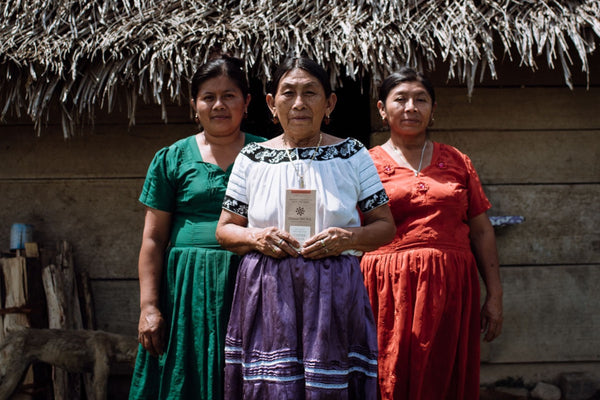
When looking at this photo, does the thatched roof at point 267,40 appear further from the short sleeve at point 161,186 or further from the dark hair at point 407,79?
the short sleeve at point 161,186

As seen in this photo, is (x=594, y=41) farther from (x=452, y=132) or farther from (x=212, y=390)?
(x=212, y=390)

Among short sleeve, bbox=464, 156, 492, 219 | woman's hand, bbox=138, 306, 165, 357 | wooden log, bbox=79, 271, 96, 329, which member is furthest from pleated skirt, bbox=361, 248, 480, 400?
wooden log, bbox=79, 271, 96, 329

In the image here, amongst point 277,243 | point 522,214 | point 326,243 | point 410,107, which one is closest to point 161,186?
point 277,243

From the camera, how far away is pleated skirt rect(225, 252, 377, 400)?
5.30 ft

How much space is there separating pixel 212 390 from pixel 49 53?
202cm

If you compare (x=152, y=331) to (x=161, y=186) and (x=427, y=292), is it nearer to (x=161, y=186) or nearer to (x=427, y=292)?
(x=161, y=186)

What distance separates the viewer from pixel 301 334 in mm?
1680

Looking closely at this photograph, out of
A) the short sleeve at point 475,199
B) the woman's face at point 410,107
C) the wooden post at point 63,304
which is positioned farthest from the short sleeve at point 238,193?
the wooden post at point 63,304

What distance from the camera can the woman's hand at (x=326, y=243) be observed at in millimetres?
1672

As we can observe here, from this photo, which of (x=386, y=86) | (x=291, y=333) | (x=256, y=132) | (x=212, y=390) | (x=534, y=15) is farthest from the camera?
(x=256, y=132)

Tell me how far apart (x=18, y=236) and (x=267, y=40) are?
6.06 ft

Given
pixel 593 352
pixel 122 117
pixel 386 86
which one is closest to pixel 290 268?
pixel 386 86

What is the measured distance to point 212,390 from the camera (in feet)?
6.13

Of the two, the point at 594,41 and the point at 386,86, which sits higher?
the point at 594,41
